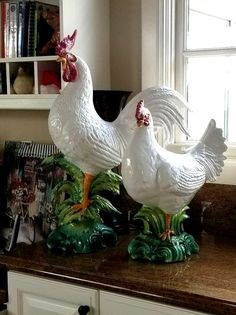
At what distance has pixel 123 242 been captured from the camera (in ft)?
5.88

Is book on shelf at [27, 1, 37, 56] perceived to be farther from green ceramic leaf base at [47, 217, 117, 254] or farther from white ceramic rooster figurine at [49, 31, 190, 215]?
green ceramic leaf base at [47, 217, 117, 254]

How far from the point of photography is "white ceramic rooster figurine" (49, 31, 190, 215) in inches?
63.4

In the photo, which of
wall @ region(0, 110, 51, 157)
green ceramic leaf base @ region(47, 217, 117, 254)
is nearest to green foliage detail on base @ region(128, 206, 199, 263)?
green ceramic leaf base @ region(47, 217, 117, 254)

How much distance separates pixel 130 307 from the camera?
1420 mm

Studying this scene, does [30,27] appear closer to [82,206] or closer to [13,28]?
[13,28]

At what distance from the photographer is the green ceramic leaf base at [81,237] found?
65.9 inches

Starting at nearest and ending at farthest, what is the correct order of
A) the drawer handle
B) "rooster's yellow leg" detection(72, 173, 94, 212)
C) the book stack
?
the drawer handle < "rooster's yellow leg" detection(72, 173, 94, 212) < the book stack

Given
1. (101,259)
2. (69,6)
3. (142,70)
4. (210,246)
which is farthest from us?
(142,70)

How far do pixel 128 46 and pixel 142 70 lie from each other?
0.12 m

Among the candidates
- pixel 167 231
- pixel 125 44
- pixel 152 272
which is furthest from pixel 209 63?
pixel 152 272

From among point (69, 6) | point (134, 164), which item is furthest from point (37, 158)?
point (134, 164)

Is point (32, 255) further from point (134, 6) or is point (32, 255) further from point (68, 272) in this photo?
point (134, 6)

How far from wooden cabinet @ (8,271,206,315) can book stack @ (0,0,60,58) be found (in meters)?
0.79

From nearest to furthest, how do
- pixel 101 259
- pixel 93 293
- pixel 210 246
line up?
pixel 93 293 < pixel 101 259 < pixel 210 246
